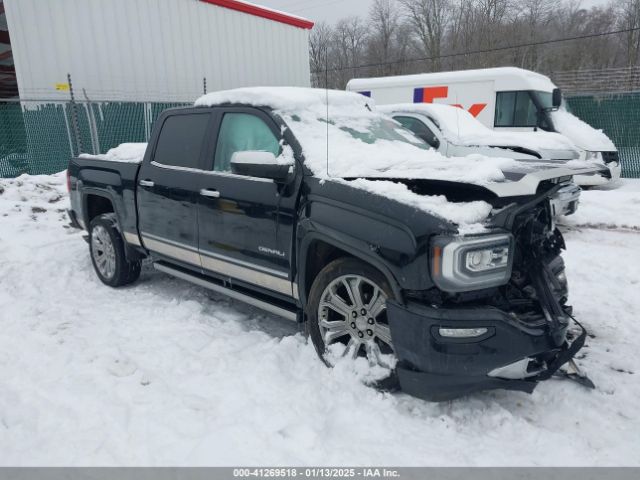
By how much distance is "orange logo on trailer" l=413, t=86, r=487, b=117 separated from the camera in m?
12.2

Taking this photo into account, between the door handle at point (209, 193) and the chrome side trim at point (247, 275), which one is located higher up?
the door handle at point (209, 193)

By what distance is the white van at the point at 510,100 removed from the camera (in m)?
11.2

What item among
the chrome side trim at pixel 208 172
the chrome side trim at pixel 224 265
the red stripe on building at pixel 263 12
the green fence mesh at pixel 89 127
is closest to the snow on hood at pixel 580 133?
the green fence mesh at pixel 89 127

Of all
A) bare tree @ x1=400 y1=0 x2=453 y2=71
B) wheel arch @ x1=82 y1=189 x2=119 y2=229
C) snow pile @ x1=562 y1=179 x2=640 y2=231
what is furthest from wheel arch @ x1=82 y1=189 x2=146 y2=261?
bare tree @ x1=400 y1=0 x2=453 y2=71

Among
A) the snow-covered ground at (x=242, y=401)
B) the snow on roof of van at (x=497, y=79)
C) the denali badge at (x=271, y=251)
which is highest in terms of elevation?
the snow on roof of van at (x=497, y=79)

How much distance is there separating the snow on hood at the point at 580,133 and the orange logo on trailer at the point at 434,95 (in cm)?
167

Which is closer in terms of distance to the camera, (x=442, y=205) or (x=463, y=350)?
(x=463, y=350)

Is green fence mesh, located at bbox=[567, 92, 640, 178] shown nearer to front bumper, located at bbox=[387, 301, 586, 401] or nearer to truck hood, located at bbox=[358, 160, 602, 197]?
truck hood, located at bbox=[358, 160, 602, 197]

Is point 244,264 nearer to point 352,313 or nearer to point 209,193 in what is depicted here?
point 209,193

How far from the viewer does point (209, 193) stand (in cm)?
413

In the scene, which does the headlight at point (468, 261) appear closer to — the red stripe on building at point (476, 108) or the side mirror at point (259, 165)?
the side mirror at point (259, 165)

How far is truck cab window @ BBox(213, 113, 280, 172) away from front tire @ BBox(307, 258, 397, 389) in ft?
3.62

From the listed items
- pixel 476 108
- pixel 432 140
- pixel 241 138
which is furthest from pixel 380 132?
pixel 476 108

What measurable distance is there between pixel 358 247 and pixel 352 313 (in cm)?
47
